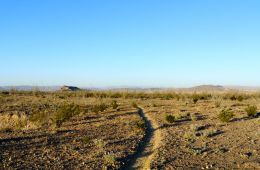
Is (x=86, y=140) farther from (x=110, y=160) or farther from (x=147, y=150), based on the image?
(x=110, y=160)

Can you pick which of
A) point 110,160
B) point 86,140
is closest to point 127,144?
point 86,140

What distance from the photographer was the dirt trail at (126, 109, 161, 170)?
1370 cm

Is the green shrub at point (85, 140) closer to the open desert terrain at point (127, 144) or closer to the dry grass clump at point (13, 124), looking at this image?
the open desert terrain at point (127, 144)

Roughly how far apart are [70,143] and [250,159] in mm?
7240

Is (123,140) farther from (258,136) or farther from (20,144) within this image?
(258,136)

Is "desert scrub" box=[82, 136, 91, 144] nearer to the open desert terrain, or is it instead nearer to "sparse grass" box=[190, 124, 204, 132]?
the open desert terrain

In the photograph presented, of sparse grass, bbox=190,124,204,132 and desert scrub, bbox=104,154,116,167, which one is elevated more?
sparse grass, bbox=190,124,204,132

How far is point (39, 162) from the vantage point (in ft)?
45.4

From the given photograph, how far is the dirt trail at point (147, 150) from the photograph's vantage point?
13.7 m

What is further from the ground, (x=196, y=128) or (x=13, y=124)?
(x=196, y=128)

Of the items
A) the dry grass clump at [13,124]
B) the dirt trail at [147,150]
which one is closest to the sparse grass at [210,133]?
the dirt trail at [147,150]

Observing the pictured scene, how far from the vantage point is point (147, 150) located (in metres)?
16.2

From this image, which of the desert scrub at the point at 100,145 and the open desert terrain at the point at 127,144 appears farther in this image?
the desert scrub at the point at 100,145

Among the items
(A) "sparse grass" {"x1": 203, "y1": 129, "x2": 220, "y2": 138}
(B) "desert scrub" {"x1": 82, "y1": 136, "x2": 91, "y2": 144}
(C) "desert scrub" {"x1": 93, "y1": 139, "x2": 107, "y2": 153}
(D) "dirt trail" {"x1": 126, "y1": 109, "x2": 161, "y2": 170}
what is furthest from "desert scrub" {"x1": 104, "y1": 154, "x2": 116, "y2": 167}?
(A) "sparse grass" {"x1": 203, "y1": 129, "x2": 220, "y2": 138}
